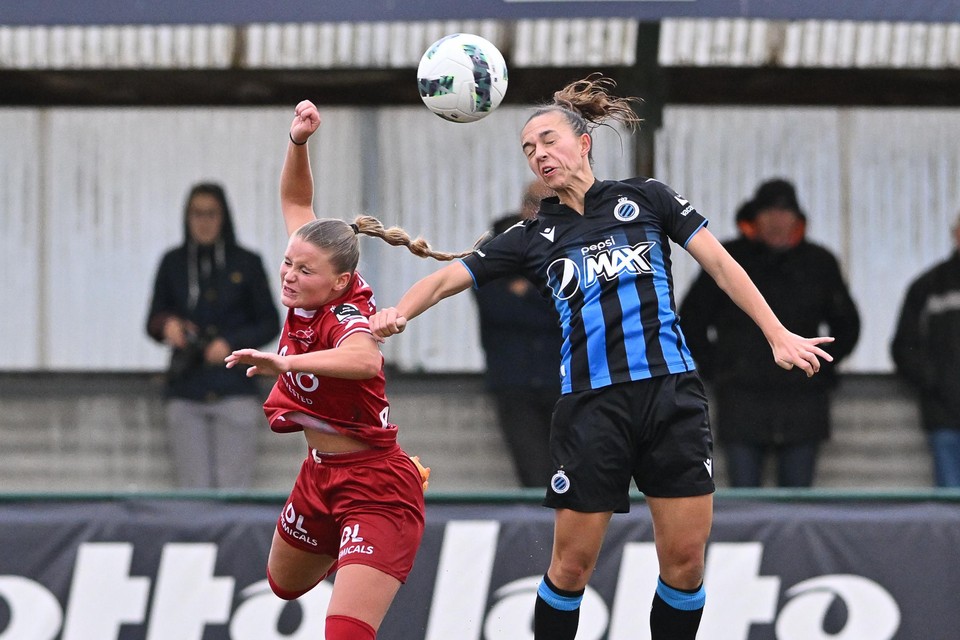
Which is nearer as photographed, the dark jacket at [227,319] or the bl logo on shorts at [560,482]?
the bl logo on shorts at [560,482]

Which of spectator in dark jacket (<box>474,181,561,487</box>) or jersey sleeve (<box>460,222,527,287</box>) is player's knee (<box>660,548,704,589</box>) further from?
spectator in dark jacket (<box>474,181,561,487</box>)

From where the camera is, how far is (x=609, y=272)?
16.0 feet

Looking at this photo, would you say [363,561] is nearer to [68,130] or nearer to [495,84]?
[495,84]

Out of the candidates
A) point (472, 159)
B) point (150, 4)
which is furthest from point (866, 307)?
point (150, 4)

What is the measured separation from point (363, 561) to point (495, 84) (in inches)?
70.6

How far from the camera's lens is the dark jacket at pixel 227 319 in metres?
7.55

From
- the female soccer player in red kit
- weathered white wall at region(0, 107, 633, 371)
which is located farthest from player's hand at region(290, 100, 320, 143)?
weathered white wall at region(0, 107, 633, 371)

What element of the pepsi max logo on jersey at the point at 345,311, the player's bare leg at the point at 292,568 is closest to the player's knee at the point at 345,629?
the player's bare leg at the point at 292,568

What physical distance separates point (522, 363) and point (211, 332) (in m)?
1.64

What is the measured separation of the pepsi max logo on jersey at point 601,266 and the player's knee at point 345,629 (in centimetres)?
129

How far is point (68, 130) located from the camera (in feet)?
27.4

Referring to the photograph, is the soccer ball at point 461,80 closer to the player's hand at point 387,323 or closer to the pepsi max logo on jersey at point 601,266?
the pepsi max logo on jersey at point 601,266

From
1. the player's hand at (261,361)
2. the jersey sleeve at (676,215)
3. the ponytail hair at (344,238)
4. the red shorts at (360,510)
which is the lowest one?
the red shorts at (360,510)

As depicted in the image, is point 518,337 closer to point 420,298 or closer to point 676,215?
point 676,215
